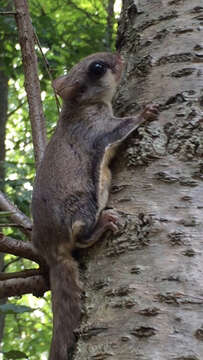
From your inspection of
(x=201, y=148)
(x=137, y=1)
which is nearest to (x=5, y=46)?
(x=137, y=1)

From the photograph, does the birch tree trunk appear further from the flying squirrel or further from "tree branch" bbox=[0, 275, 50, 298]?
"tree branch" bbox=[0, 275, 50, 298]

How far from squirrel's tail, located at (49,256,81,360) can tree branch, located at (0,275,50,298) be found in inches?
4.4

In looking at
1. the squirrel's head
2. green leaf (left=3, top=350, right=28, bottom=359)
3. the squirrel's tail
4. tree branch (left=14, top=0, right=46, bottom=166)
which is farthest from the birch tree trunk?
green leaf (left=3, top=350, right=28, bottom=359)

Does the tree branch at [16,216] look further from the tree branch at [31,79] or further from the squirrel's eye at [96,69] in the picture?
the squirrel's eye at [96,69]

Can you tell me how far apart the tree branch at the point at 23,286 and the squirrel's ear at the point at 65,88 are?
128 centimetres

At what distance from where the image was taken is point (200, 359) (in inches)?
60.2

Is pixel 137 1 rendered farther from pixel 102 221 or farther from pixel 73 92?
pixel 102 221

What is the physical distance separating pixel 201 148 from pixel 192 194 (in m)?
0.22

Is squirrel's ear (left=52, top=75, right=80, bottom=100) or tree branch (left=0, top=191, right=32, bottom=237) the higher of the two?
squirrel's ear (left=52, top=75, right=80, bottom=100)

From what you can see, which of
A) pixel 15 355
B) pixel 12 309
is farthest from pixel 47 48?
pixel 15 355

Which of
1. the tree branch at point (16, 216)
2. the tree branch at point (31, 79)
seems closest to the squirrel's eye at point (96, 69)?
the tree branch at point (31, 79)

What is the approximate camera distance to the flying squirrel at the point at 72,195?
2031 millimetres

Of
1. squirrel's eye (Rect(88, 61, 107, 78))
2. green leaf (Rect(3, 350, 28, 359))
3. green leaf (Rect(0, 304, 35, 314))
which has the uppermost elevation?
squirrel's eye (Rect(88, 61, 107, 78))

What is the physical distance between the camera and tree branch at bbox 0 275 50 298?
2242 mm
